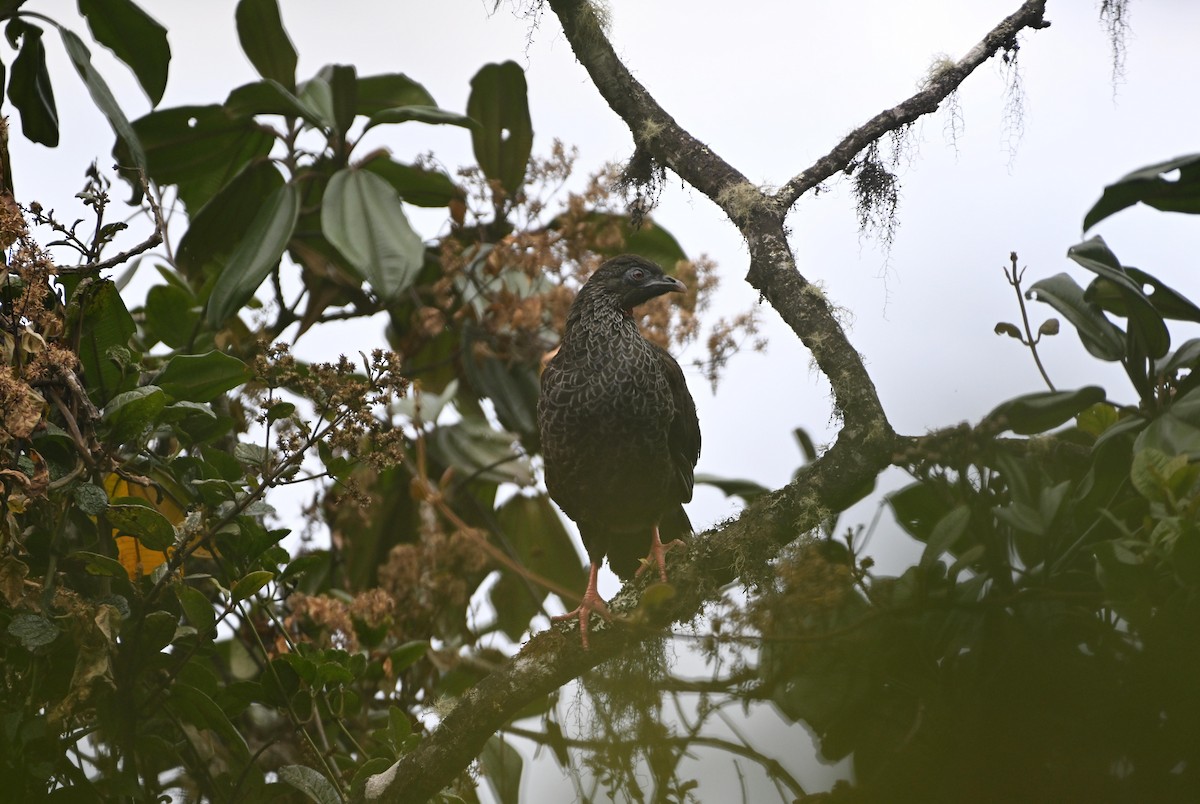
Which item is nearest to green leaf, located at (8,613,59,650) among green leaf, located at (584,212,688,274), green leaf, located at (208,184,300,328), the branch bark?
the branch bark

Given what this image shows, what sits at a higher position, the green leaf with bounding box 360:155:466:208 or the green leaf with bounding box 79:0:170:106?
the green leaf with bounding box 360:155:466:208

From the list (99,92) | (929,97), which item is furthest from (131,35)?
(929,97)

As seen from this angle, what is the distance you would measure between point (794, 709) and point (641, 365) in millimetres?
2367

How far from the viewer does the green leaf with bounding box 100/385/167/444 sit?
94.7 inches

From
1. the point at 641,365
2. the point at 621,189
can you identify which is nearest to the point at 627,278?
the point at 641,365

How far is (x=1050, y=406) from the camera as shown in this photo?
7.97ft

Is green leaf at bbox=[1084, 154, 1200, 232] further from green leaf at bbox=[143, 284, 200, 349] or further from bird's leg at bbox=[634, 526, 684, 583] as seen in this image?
green leaf at bbox=[143, 284, 200, 349]

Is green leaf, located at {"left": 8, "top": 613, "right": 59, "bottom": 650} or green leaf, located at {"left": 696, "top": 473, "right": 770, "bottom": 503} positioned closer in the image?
green leaf, located at {"left": 8, "top": 613, "right": 59, "bottom": 650}

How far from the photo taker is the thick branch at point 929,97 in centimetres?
256

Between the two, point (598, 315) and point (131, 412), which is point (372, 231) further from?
point (131, 412)

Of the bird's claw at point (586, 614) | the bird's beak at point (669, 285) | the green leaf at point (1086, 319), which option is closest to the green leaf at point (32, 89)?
the bird's beak at point (669, 285)

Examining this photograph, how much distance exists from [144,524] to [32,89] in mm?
1673

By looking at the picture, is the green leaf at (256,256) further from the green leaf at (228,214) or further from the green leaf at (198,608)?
the green leaf at (198,608)

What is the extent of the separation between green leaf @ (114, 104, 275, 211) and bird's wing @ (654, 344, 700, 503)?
180cm
